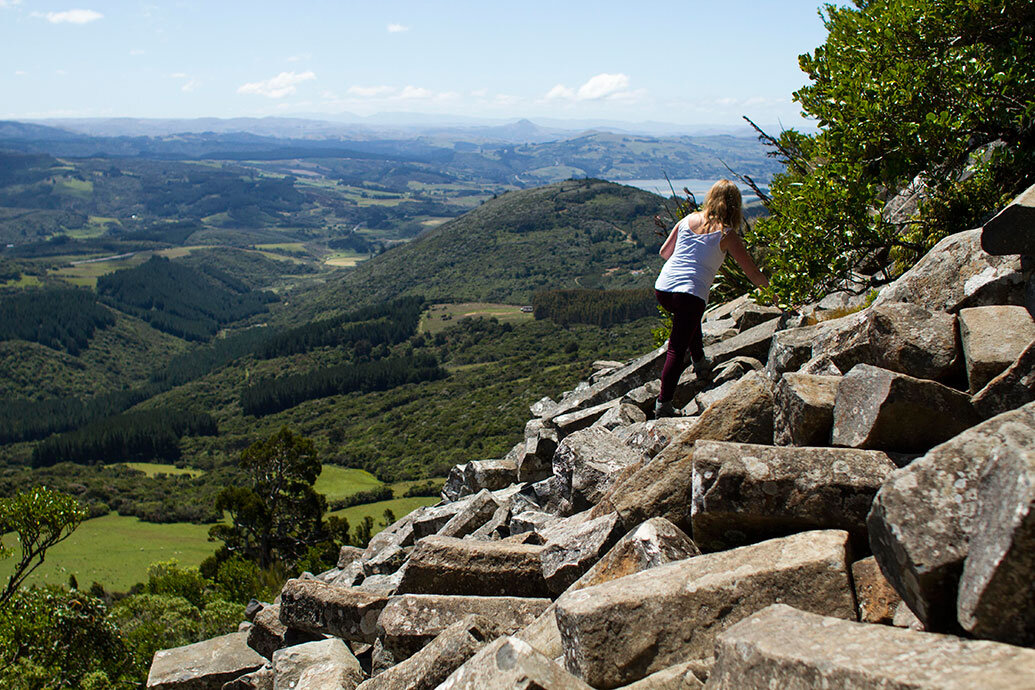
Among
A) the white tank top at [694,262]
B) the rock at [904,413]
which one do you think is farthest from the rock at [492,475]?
the rock at [904,413]

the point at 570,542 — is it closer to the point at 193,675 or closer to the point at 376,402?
the point at 193,675

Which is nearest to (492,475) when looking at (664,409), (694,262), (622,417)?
(622,417)

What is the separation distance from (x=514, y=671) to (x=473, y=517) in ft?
26.8

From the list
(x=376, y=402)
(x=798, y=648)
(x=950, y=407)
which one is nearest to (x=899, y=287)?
(x=950, y=407)

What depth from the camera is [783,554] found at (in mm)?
5480

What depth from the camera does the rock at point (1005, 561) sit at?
3.56m

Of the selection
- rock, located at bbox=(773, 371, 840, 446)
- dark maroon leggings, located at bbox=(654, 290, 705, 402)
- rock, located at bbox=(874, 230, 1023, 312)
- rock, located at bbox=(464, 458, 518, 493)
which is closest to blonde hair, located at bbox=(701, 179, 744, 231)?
dark maroon leggings, located at bbox=(654, 290, 705, 402)

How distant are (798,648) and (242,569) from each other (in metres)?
35.1

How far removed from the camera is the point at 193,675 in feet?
34.1

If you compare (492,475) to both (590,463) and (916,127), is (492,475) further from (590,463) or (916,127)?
(916,127)

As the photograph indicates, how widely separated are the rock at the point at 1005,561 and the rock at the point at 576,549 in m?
4.08

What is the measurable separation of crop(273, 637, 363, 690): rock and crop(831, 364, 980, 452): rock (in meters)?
6.11

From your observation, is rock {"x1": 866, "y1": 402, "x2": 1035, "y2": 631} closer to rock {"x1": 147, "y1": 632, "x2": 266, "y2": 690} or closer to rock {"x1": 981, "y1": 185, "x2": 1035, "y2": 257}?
rock {"x1": 981, "y1": 185, "x2": 1035, "y2": 257}

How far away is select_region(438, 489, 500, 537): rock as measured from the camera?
12.9 m
